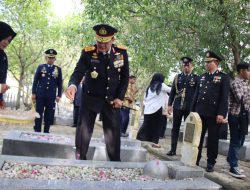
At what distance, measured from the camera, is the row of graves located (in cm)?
383

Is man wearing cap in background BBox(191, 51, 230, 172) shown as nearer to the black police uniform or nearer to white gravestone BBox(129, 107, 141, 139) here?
the black police uniform

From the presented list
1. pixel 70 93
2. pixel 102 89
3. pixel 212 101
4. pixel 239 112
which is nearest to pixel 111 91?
pixel 102 89

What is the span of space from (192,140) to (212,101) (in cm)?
98

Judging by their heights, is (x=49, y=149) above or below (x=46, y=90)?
below

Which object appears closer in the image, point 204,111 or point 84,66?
point 84,66

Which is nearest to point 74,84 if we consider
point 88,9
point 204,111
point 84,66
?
point 84,66

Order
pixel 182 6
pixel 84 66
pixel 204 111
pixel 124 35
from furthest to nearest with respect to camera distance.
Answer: pixel 124 35 < pixel 182 6 < pixel 204 111 < pixel 84 66

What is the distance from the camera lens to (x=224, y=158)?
8.38m

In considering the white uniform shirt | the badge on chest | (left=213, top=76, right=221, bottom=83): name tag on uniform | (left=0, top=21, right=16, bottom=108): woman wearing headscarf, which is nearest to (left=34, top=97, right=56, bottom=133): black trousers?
the white uniform shirt

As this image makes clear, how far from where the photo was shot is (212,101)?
20.8ft

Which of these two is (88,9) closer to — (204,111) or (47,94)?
(47,94)

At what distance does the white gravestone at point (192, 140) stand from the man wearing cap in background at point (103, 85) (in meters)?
1.11

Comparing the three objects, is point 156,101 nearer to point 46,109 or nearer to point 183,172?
point 46,109

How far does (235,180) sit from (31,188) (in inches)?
145
